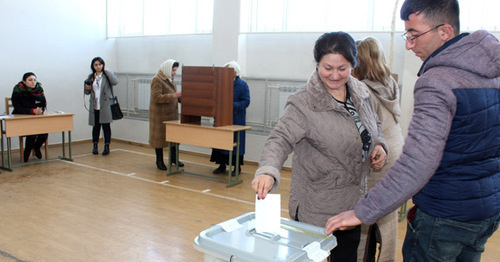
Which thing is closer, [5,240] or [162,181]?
[5,240]

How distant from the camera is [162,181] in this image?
16.5 ft

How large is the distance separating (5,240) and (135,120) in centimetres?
462

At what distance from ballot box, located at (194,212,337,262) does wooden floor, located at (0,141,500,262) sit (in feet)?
5.66

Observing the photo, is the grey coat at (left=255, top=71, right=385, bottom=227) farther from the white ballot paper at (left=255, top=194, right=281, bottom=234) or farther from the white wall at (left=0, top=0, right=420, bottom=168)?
the white wall at (left=0, top=0, right=420, bottom=168)

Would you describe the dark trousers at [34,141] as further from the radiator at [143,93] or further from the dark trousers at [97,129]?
the radiator at [143,93]

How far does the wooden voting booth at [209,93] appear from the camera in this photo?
4.73 meters

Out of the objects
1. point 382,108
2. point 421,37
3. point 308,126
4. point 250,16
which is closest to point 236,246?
point 308,126

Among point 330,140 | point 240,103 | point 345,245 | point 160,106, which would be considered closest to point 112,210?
point 160,106

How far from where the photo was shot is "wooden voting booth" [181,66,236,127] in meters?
4.73

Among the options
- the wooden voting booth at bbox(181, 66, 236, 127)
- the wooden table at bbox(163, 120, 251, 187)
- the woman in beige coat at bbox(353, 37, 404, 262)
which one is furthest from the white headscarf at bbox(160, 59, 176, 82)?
the woman in beige coat at bbox(353, 37, 404, 262)

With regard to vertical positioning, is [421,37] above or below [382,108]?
above

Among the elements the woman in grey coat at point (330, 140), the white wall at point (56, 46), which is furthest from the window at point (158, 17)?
the woman in grey coat at point (330, 140)

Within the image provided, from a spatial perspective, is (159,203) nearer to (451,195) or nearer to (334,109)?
(334,109)

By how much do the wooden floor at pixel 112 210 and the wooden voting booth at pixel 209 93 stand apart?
889 mm
